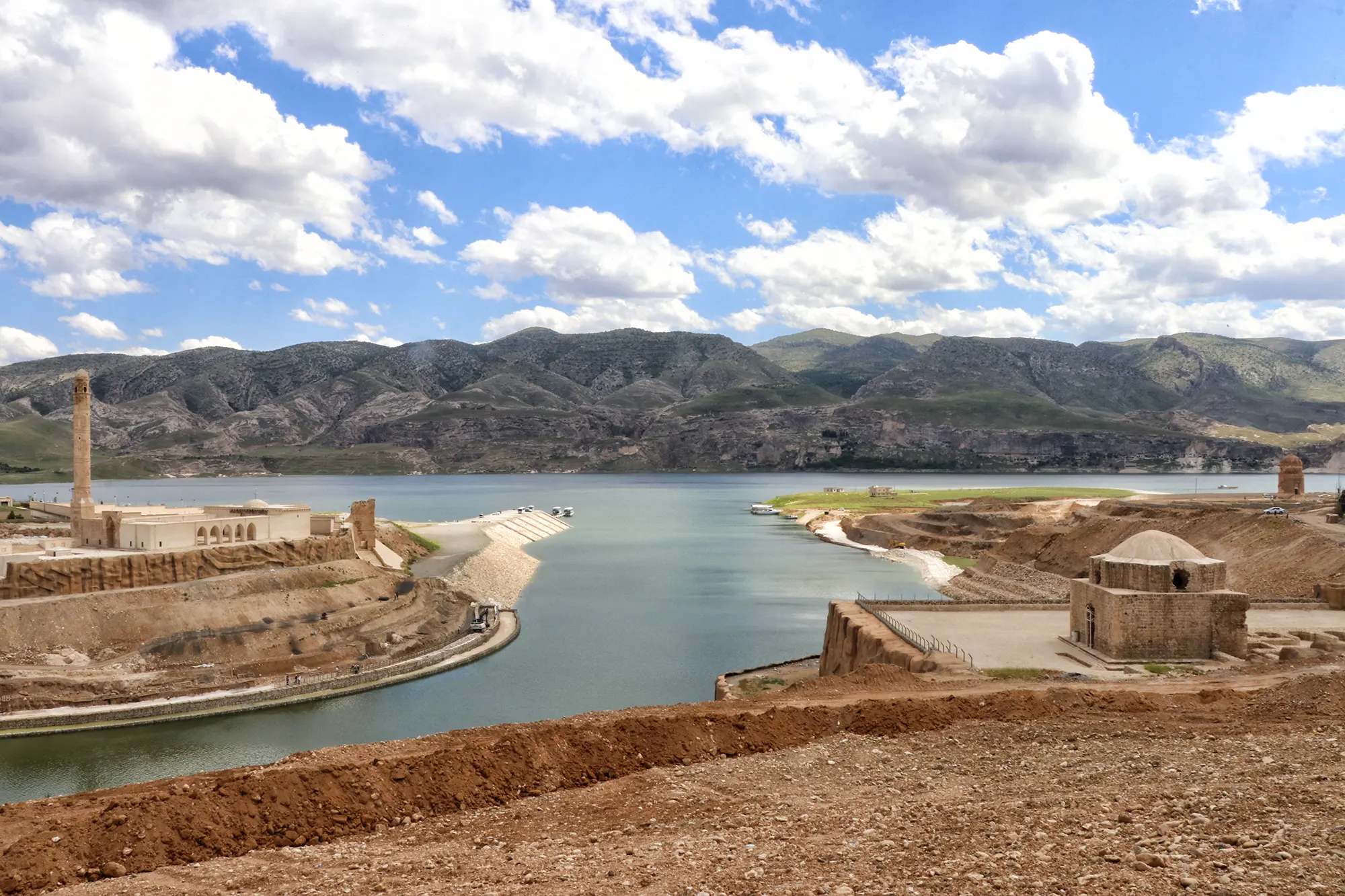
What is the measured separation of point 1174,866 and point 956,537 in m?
85.5

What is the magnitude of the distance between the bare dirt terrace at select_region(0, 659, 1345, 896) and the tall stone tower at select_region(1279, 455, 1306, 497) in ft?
280

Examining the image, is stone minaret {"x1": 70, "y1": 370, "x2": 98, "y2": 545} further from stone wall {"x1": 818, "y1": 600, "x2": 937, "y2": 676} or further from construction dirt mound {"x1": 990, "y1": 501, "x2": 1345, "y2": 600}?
construction dirt mound {"x1": 990, "y1": 501, "x2": 1345, "y2": 600}

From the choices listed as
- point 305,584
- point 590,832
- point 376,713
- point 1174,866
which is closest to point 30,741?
point 376,713

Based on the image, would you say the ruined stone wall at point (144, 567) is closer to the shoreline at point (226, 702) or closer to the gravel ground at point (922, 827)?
the shoreline at point (226, 702)

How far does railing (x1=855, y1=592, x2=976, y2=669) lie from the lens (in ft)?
91.8

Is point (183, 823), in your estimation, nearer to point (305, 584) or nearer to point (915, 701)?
point (915, 701)

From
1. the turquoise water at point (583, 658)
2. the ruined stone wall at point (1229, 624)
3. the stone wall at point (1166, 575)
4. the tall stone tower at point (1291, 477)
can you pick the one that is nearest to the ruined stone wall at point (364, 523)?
the turquoise water at point (583, 658)

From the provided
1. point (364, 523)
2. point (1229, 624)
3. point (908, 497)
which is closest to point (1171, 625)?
point (1229, 624)

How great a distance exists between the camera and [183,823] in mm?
13312

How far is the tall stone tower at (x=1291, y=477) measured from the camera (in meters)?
90.2

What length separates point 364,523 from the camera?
71.8 meters

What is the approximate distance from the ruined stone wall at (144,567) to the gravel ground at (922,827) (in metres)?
35.9

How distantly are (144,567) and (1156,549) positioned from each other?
43.9 meters

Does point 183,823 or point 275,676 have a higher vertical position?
point 183,823
